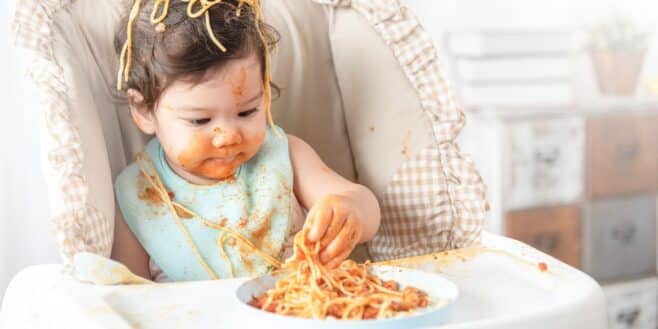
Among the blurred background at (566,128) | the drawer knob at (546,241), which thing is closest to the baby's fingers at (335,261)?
the blurred background at (566,128)

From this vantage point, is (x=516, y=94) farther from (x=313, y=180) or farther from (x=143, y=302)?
(x=143, y=302)

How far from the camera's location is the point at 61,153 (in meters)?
0.99

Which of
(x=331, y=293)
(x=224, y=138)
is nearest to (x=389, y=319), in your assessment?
(x=331, y=293)

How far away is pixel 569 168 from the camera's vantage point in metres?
2.25

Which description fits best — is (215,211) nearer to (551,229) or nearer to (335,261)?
(335,261)

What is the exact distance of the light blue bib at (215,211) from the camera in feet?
3.76

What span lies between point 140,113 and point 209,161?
0.11m

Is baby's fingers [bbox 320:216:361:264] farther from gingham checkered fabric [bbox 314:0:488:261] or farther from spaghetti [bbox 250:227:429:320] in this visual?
gingham checkered fabric [bbox 314:0:488:261]

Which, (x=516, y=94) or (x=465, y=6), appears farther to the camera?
(x=465, y=6)

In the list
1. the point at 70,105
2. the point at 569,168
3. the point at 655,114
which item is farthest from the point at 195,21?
the point at 655,114

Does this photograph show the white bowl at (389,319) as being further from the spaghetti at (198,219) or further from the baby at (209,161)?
the spaghetti at (198,219)

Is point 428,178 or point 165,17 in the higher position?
point 165,17

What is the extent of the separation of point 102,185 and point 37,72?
5.7 inches

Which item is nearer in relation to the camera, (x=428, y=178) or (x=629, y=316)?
(x=428, y=178)
